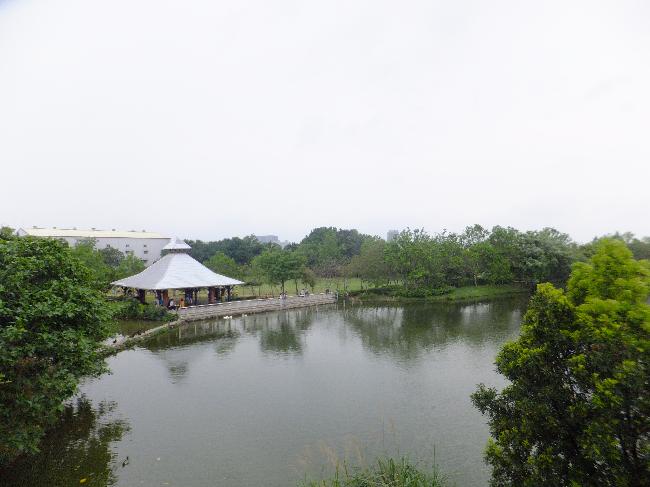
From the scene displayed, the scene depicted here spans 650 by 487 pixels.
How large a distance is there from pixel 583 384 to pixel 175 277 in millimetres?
25733

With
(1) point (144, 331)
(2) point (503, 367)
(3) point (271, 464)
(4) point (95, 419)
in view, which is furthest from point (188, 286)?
(2) point (503, 367)

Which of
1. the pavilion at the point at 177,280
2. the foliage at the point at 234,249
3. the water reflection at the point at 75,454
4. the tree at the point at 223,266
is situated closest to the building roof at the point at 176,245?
the pavilion at the point at 177,280

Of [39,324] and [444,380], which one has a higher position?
[39,324]

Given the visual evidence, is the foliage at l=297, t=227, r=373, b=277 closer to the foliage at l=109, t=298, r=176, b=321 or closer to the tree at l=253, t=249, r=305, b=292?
the tree at l=253, t=249, r=305, b=292

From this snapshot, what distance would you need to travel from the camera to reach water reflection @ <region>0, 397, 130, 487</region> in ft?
26.8

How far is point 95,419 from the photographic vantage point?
10945 mm

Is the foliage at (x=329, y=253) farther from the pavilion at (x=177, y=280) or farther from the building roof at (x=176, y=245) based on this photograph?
the building roof at (x=176, y=245)

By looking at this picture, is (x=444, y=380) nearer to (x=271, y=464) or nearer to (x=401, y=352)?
(x=401, y=352)

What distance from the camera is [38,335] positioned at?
838cm

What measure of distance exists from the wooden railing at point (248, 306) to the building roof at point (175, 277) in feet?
6.78

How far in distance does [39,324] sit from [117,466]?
3.66 metres

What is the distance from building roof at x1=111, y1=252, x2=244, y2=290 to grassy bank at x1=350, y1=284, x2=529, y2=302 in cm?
1167

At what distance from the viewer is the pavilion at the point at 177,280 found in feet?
86.6

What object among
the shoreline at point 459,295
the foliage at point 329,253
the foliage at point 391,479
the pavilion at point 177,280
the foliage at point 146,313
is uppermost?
the foliage at point 329,253
